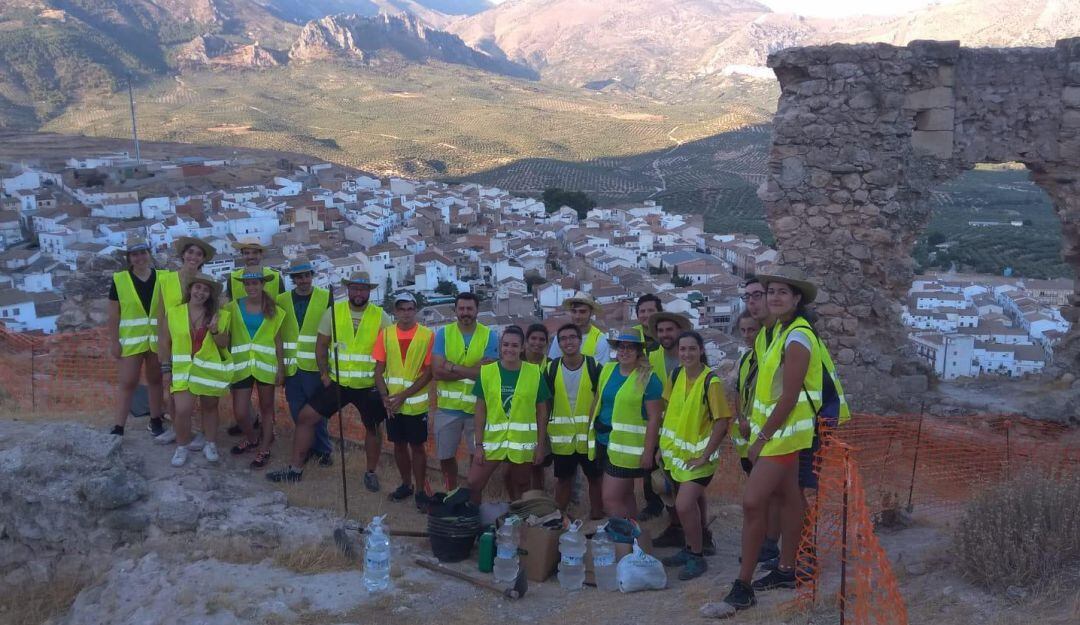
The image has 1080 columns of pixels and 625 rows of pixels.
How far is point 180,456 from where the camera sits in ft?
20.7

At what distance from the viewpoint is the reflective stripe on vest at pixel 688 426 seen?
5074 mm

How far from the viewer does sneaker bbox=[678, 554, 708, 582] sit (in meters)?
5.14

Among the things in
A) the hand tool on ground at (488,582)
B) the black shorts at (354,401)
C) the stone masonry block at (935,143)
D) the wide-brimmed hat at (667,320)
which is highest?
the stone masonry block at (935,143)

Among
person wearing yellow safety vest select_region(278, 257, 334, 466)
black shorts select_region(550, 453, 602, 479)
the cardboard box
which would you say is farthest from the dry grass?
person wearing yellow safety vest select_region(278, 257, 334, 466)

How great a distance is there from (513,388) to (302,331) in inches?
65.2

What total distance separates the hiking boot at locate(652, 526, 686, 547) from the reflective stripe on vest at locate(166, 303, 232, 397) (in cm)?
304

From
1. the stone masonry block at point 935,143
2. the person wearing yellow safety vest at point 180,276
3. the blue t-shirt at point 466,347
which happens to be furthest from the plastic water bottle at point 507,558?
the stone masonry block at point 935,143

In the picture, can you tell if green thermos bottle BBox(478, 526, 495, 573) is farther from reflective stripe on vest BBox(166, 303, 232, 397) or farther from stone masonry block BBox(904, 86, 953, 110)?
stone masonry block BBox(904, 86, 953, 110)

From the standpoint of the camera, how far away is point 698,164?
8044 centimetres

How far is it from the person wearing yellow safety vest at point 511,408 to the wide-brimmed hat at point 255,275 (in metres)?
1.69

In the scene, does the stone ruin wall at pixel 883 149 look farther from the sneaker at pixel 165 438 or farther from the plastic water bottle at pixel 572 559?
the sneaker at pixel 165 438

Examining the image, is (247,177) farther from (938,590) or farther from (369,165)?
(938,590)

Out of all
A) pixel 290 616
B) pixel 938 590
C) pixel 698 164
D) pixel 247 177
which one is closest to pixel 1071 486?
pixel 938 590

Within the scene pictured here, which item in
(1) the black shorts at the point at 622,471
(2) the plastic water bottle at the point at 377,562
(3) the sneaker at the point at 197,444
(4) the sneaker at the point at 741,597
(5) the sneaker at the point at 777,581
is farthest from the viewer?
(3) the sneaker at the point at 197,444
